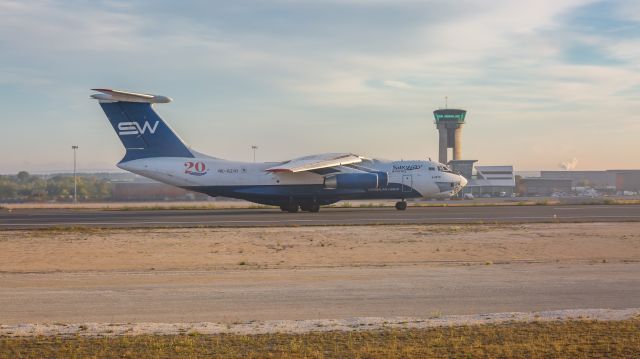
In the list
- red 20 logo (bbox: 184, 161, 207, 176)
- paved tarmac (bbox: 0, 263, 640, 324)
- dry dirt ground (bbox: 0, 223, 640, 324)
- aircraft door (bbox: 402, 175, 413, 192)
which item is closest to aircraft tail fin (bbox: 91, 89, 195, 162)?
red 20 logo (bbox: 184, 161, 207, 176)

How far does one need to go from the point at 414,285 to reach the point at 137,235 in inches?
625

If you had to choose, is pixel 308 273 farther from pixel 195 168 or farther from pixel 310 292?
pixel 195 168

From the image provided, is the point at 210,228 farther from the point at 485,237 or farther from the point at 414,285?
the point at 414,285

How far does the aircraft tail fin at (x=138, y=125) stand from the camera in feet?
136

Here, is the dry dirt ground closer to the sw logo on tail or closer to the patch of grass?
the patch of grass

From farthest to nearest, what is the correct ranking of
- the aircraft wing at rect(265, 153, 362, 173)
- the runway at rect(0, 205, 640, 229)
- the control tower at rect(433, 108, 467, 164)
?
the control tower at rect(433, 108, 467, 164)
the aircraft wing at rect(265, 153, 362, 173)
the runway at rect(0, 205, 640, 229)

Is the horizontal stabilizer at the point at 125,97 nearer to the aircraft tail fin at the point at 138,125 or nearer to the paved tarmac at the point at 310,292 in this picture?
the aircraft tail fin at the point at 138,125

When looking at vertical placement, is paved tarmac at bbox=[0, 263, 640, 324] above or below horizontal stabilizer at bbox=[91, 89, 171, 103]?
below

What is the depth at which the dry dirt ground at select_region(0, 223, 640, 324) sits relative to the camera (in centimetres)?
1288

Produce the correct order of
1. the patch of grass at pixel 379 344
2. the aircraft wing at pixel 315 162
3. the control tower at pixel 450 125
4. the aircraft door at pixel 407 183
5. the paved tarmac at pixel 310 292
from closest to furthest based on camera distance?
the patch of grass at pixel 379 344 < the paved tarmac at pixel 310 292 < the aircraft wing at pixel 315 162 < the aircraft door at pixel 407 183 < the control tower at pixel 450 125

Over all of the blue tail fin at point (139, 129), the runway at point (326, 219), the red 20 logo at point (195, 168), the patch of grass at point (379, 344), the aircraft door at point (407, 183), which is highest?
the blue tail fin at point (139, 129)

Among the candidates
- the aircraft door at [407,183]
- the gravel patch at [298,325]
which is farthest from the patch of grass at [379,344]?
the aircraft door at [407,183]

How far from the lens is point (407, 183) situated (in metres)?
44.7

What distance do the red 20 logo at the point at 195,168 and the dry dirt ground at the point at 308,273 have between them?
1273 centimetres
